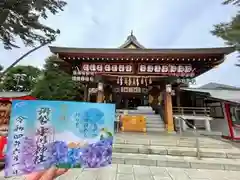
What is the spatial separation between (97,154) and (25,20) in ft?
39.9

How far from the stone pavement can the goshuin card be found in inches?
53.0

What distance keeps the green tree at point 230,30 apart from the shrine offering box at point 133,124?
18.8 feet

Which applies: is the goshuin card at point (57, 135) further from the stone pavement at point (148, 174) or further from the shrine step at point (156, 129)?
the shrine step at point (156, 129)

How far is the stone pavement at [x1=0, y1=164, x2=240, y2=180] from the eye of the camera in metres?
3.76

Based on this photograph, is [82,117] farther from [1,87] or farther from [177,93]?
[1,87]

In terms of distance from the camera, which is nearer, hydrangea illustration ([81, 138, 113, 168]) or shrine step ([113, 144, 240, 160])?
hydrangea illustration ([81, 138, 113, 168])

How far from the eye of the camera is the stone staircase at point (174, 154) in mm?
4609

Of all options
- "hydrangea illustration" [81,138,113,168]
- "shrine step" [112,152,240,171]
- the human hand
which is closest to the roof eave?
"shrine step" [112,152,240,171]

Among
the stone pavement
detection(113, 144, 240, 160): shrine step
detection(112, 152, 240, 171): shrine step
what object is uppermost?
detection(113, 144, 240, 160): shrine step

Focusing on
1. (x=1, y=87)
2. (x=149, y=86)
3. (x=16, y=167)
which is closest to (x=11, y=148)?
(x=16, y=167)

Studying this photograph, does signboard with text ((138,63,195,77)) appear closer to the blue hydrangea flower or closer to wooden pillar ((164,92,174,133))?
wooden pillar ((164,92,174,133))

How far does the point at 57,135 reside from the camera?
240cm

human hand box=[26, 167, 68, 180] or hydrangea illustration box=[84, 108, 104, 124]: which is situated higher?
hydrangea illustration box=[84, 108, 104, 124]

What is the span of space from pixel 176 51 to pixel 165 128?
12.9ft
